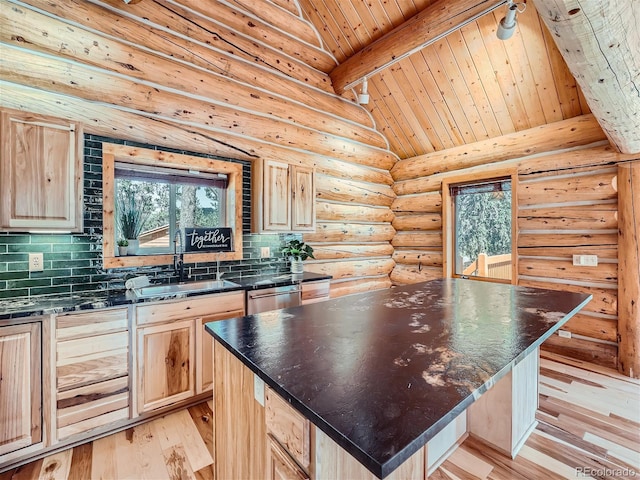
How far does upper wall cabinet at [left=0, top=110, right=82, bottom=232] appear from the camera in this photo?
1963 mm

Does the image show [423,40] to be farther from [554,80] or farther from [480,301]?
[480,301]

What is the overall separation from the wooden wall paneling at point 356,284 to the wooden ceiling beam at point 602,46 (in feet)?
10.5

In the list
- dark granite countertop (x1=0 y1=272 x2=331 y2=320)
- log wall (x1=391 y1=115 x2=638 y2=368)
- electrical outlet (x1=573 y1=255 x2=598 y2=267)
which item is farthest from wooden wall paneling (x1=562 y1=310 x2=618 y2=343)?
dark granite countertop (x1=0 y1=272 x2=331 y2=320)

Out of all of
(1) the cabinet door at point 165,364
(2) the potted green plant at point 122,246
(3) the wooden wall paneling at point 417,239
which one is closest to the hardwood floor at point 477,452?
(1) the cabinet door at point 165,364

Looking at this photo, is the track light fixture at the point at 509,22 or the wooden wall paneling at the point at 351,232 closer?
the track light fixture at the point at 509,22

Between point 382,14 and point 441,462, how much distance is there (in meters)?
4.17

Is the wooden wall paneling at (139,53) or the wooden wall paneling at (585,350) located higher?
the wooden wall paneling at (139,53)

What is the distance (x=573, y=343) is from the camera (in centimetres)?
343

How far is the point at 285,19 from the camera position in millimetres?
3723

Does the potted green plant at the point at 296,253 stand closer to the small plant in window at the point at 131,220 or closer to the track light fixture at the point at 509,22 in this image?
the small plant in window at the point at 131,220

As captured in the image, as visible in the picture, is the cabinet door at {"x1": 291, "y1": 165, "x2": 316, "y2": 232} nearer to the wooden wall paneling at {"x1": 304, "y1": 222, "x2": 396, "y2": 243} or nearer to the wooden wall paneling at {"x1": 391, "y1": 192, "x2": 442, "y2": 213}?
the wooden wall paneling at {"x1": 304, "y1": 222, "x2": 396, "y2": 243}

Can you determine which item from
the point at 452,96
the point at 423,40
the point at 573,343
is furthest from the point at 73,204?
the point at 573,343

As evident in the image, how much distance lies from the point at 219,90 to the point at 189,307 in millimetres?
2211

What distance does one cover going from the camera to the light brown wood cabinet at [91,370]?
6.46 feet
